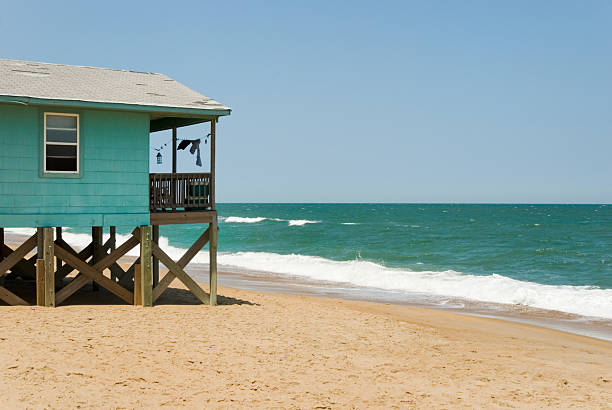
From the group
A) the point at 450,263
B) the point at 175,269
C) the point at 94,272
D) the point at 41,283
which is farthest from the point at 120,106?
the point at 450,263

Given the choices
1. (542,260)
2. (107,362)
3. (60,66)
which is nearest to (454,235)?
(542,260)

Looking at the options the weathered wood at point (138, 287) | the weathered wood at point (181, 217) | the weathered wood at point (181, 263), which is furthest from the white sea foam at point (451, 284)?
the weathered wood at point (138, 287)

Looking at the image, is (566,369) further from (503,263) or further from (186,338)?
(503,263)

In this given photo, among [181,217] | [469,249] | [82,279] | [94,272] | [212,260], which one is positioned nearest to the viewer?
[82,279]

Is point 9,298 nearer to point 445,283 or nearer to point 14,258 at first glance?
point 14,258

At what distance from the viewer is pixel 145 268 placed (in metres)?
14.5

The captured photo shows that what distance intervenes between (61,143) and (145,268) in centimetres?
331

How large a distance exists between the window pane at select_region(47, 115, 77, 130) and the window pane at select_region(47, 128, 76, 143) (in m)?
0.11

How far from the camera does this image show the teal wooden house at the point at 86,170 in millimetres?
13336

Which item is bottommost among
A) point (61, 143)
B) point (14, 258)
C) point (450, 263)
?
point (450, 263)

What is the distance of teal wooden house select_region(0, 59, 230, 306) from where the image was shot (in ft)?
43.8

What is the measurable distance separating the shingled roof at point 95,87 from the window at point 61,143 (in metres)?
0.56

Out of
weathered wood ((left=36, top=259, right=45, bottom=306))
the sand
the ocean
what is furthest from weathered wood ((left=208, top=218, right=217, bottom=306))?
the ocean

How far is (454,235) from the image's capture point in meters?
62.3
